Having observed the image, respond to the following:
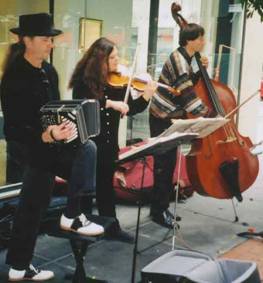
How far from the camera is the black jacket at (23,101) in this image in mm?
3182

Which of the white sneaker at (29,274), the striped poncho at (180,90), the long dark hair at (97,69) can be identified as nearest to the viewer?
the white sneaker at (29,274)

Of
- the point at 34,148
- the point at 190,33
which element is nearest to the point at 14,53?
the point at 34,148

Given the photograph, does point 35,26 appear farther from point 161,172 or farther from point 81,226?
point 161,172

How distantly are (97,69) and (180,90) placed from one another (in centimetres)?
82

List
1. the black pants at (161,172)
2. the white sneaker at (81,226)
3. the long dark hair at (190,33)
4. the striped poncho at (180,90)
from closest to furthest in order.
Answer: the white sneaker at (81,226) < the striped poncho at (180,90) < the long dark hair at (190,33) < the black pants at (161,172)

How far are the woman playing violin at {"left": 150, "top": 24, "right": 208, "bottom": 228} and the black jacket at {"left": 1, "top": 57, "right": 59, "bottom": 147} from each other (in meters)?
1.44

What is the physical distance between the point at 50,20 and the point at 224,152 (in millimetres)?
2001

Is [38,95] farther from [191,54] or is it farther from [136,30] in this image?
[136,30]

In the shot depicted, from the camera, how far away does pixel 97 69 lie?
149 inches

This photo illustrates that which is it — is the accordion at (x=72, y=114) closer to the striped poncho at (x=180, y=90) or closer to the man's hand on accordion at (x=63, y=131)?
the man's hand on accordion at (x=63, y=131)

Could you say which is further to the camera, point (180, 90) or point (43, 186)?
point (180, 90)

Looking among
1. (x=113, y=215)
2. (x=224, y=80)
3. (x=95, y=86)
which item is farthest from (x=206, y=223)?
(x=224, y=80)

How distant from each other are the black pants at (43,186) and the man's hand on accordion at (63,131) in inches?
6.5

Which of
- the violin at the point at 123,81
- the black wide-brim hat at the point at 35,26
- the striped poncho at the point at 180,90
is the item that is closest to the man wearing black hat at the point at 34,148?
the black wide-brim hat at the point at 35,26
